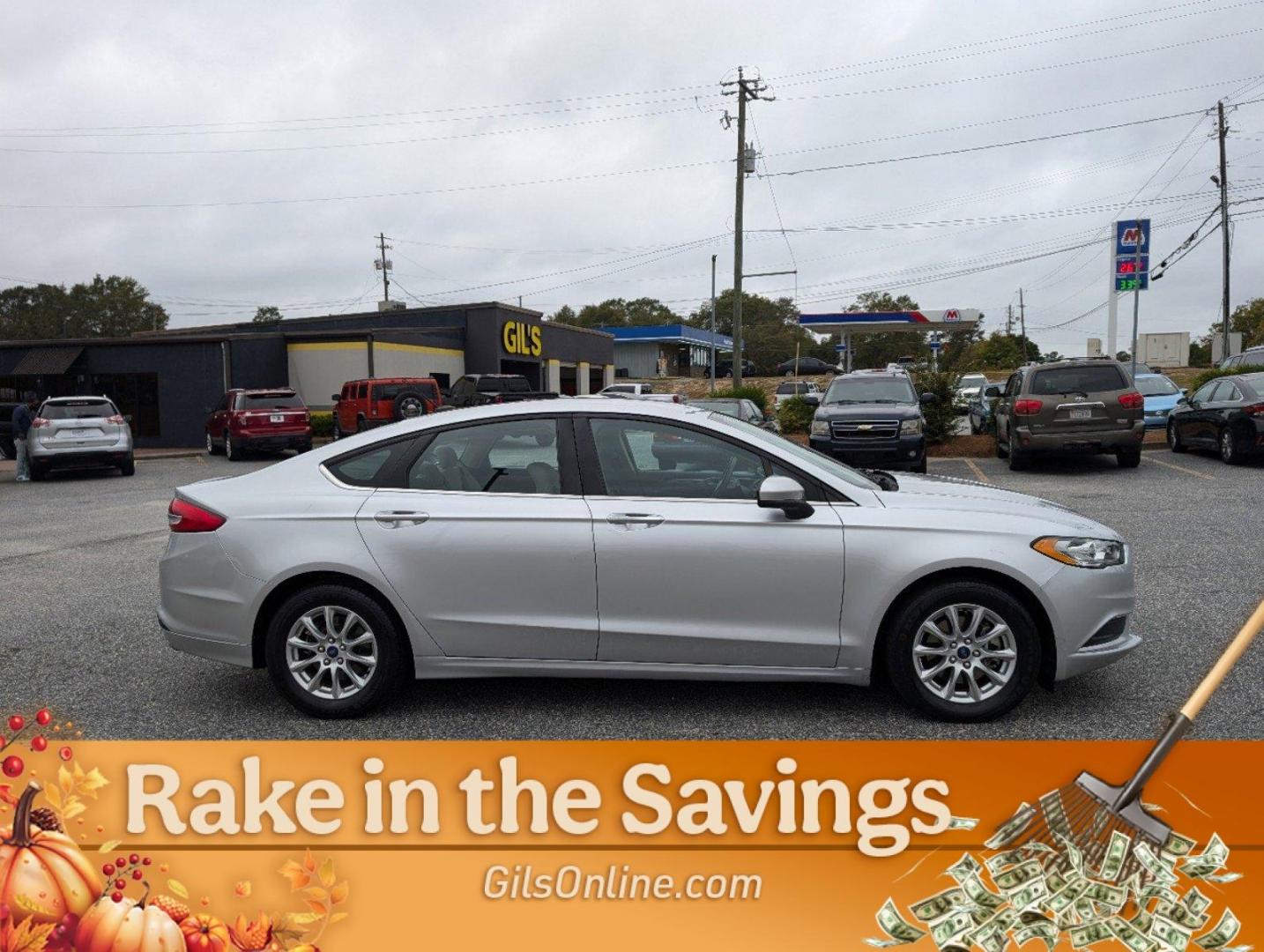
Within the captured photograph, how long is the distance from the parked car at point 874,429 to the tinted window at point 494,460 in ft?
40.1

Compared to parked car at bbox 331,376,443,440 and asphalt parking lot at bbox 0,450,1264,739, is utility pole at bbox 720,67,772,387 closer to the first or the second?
parked car at bbox 331,376,443,440

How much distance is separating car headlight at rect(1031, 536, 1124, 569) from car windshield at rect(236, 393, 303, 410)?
23325 mm

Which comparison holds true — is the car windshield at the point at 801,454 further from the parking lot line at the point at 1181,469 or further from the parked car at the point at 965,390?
the parked car at the point at 965,390

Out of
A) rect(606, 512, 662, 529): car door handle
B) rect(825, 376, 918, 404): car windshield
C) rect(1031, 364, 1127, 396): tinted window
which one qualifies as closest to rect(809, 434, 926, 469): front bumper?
rect(825, 376, 918, 404): car windshield

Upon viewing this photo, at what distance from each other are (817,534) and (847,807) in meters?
1.26

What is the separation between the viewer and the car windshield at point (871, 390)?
17.2 m

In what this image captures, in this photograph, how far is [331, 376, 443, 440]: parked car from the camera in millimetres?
26656

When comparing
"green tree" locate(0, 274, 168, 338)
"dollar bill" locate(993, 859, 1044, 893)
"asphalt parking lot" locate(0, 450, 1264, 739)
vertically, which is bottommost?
"asphalt parking lot" locate(0, 450, 1264, 739)

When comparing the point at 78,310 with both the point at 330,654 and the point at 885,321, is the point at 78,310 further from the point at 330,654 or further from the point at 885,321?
the point at 330,654

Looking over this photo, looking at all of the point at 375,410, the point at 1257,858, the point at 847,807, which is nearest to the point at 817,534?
the point at 847,807

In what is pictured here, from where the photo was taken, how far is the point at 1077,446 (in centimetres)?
1566

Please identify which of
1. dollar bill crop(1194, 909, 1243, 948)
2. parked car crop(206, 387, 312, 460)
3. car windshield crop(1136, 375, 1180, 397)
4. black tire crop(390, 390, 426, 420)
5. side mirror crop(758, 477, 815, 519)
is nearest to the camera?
dollar bill crop(1194, 909, 1243, 948)

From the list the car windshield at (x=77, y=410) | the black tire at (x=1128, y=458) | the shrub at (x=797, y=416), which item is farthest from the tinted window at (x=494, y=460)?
the shrub at (x=797, y=416)

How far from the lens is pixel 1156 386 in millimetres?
22906
